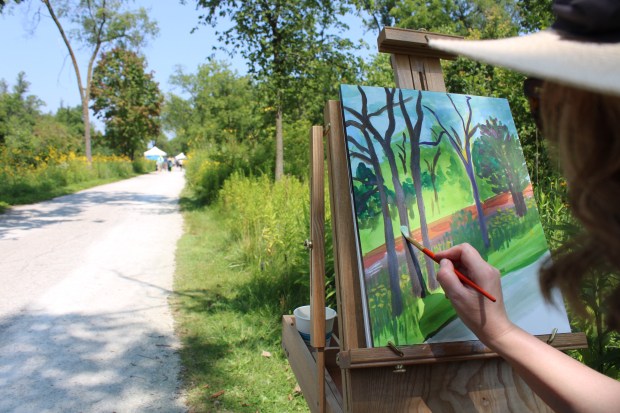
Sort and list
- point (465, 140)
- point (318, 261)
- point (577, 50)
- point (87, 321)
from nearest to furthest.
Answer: point (577, 50)
point (318, 261)
point (465, 140)
point (87, 321)

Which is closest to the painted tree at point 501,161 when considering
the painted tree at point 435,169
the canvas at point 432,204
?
the canvas at point 432,204

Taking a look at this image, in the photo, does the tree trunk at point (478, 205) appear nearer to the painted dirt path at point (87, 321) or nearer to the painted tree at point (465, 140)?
the painted tree at point (465, 140)

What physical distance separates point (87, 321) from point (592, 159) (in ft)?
14.3

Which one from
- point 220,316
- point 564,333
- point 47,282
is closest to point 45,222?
point 47,282

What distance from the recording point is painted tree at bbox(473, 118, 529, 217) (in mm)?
1901

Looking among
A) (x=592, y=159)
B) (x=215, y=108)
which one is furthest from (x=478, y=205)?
(x=215, y=108)

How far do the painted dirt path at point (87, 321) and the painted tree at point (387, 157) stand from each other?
193 cm

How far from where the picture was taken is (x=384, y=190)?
1719 mm

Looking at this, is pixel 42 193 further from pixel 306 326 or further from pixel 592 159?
pixel 592 159

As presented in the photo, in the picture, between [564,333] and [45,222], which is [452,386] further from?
[45,222]

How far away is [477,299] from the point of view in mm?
1193

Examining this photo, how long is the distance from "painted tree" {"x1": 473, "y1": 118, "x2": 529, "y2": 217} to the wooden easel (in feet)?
1.94

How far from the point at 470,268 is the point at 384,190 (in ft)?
1.65

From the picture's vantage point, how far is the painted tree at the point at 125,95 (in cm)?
3069
